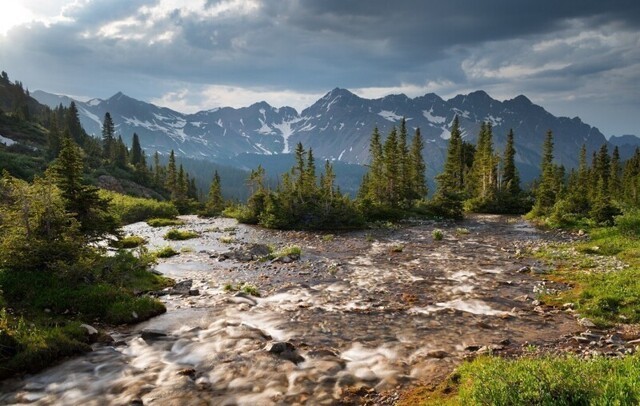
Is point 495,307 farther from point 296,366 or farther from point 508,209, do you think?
point 508,209

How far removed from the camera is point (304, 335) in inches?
579

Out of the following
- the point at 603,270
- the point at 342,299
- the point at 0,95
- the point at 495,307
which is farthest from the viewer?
the point at 0,95

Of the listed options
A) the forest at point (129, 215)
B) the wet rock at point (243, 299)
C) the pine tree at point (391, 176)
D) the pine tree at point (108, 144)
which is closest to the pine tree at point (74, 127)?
the pine tree at point (108, 144)

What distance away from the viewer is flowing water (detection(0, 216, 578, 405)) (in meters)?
11.0

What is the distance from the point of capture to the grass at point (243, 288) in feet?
67.4

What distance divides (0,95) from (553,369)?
227 m

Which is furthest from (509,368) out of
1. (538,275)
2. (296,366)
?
(538,275)

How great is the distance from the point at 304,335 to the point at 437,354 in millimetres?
4725

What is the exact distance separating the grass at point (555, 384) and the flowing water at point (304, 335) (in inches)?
115

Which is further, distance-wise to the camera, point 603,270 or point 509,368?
point 603,270

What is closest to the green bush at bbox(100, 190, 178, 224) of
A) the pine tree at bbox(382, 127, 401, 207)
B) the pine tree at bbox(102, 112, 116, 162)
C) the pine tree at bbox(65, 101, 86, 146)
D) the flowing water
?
the pine tree at bbox(382, 127, 401, 207)

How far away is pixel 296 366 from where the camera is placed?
1214cm

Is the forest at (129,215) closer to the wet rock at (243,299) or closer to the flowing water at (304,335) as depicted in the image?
the flowing water at (304,335)

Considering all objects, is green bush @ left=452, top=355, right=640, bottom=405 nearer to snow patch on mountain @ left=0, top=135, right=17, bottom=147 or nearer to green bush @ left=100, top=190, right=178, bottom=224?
green bush @ left=100, top=190, right=178, bottom=224
